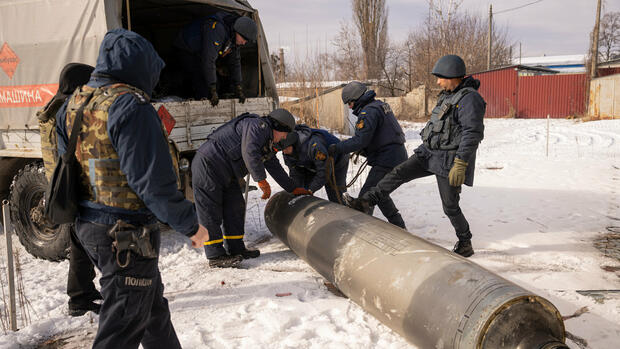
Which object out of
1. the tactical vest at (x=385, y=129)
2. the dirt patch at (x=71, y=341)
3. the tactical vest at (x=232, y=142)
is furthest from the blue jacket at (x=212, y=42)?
the dirt patch at (x=71, y=341)

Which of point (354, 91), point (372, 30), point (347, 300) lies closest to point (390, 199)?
point (354, 91)

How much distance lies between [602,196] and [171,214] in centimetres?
650

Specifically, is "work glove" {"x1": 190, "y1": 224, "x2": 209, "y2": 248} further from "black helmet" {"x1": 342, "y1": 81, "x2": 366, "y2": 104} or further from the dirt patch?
"black helmet" {"x1": 342, "y1": 81, "x2": 366, "y2": 104}

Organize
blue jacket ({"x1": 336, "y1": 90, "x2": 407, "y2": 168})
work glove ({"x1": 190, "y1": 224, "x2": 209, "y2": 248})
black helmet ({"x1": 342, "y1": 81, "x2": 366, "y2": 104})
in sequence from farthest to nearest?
black helmet ({"x1": 342, "y1": 81, "x2": 366, "y2": 104}), blue jacket ({"x1": 336, "y1": 90, "x2": 407, "y2": 168}), work glove ({"x1": 190, "y1": 224, "x2": 209, "y2": 248})

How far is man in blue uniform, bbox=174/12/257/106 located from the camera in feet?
17.0

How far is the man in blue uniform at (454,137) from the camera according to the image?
3.82m

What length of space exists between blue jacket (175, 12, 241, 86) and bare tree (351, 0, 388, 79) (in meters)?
26.6

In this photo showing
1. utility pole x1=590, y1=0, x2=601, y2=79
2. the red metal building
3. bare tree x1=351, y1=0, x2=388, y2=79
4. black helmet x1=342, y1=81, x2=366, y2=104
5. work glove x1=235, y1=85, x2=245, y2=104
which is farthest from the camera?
bare tree x1=351, y1=0, x2=388, y2=79

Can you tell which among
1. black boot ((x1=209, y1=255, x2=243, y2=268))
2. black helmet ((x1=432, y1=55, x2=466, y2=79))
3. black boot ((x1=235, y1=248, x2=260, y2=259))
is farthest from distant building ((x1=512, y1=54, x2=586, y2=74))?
black boot ((x1=209, y1=255, x2=243, y2=268))

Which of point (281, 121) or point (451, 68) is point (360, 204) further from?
point (451, 68)

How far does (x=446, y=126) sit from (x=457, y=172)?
0.47m

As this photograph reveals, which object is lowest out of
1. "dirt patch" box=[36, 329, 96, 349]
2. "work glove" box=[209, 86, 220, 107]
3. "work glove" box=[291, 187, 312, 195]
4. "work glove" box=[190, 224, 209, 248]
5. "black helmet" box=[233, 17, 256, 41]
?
"dirt patch" box=[36, 329, 96, 349]

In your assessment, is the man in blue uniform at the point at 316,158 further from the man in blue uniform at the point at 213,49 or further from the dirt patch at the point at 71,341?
the dirt patch at the point at 71,341

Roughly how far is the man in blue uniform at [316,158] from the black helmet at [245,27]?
4.27ft
